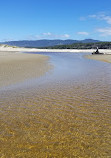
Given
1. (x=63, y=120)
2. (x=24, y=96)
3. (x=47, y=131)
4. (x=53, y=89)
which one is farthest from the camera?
(x=53, y=89)

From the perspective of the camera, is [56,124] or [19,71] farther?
[19,71]

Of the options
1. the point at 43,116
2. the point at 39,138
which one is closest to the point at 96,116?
the point at 43,116

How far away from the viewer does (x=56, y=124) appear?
25.1 ft

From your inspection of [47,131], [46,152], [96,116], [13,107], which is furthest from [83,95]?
[46,152]

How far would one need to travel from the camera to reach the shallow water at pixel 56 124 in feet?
18.9

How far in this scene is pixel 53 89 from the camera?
13.9 m

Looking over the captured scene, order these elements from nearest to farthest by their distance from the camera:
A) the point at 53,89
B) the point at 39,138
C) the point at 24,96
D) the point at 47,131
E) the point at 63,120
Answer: the point at 39,138
the point at 47,131
the point at 63,120
the point at 24,96
the point at 53,89

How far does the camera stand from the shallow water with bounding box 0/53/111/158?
18.9ft

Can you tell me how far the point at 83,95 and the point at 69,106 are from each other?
2.59m

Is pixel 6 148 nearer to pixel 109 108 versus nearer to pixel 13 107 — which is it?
pixel 13 107

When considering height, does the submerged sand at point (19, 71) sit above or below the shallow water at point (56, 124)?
above

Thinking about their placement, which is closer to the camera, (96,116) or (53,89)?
(96,116)

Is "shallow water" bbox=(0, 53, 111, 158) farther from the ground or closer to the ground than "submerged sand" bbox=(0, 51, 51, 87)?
closer to the ground

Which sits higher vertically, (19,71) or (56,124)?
(19,71)
